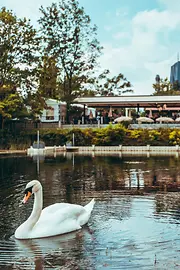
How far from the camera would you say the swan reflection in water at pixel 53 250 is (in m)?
6.08

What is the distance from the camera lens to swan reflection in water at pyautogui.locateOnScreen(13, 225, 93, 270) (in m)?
6.08

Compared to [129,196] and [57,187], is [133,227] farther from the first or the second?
[57,187]

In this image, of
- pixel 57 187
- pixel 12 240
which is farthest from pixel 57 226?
pixel 57 187

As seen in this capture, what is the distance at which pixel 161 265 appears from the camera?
5.80 meters

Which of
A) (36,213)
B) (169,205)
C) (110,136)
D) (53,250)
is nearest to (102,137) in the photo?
(110,136)

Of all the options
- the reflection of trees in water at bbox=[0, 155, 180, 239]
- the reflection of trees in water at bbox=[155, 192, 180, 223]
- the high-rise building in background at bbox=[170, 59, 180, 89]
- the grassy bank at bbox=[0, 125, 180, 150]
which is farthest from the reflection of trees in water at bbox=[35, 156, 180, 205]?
the high-rise building in background at bbox=[170, 59, 180, 89]

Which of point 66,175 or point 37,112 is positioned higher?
point 37,112

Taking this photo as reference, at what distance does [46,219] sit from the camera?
7.62 m

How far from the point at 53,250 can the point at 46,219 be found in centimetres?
102

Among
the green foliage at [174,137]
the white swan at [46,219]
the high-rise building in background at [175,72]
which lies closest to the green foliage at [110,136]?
the green foliage at [174,137]

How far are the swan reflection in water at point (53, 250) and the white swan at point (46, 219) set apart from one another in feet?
0.34

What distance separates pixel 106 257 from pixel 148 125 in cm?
3544

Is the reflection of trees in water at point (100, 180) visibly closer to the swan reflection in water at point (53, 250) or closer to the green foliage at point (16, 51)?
the swan reflection in water at point (53, 250)

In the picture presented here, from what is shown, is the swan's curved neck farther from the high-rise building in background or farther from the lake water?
the high-rise building in background
